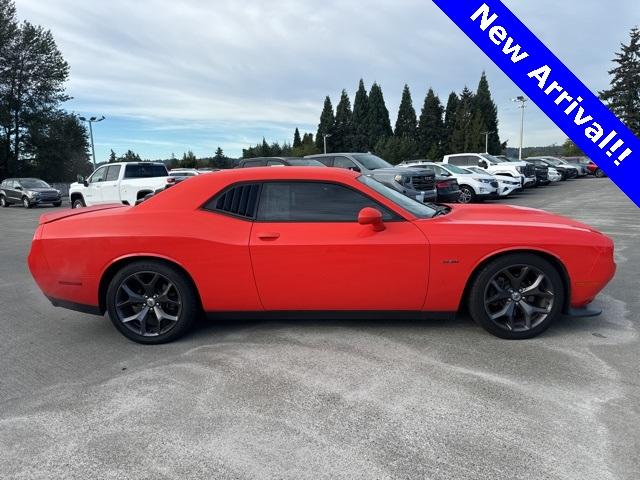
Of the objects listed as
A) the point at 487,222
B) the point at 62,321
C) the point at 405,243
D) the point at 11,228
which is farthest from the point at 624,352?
the point at 11,228

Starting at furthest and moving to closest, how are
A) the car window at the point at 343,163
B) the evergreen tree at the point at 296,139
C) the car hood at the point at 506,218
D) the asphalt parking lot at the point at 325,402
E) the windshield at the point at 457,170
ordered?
the evergreen tree at the point at 296,139 → the windshield at the point at 457,170 → the car window at the point at 343,163 → the car hood at the point at 506,218 → the asphalt parking lot at the point at 325,402

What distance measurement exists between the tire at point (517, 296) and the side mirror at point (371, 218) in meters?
0.93

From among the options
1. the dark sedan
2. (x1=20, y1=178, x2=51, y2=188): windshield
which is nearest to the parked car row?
the dark sedan

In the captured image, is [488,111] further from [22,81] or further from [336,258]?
[336,258]

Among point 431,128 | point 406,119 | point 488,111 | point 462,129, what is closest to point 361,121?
point 406,119

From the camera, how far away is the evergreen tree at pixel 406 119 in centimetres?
9500

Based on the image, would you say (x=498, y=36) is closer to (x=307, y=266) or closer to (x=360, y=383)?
(x=307, y=266)

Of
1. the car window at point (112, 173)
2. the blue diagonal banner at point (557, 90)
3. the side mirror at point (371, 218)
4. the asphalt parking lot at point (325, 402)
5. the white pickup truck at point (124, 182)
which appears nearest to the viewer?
the asphalt parking lot at point (325, 402)

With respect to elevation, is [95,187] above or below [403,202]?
below

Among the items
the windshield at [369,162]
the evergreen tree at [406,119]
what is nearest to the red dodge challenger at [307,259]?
the windshield at [369,162]

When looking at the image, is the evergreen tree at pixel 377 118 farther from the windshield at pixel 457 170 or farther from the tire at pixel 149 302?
the tire at pixel 149 302

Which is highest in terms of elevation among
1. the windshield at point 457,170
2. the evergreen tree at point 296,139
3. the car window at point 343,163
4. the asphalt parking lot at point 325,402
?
the evergreen tree at point 296,139

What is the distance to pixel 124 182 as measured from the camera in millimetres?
13688

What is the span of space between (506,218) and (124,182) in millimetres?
12209
